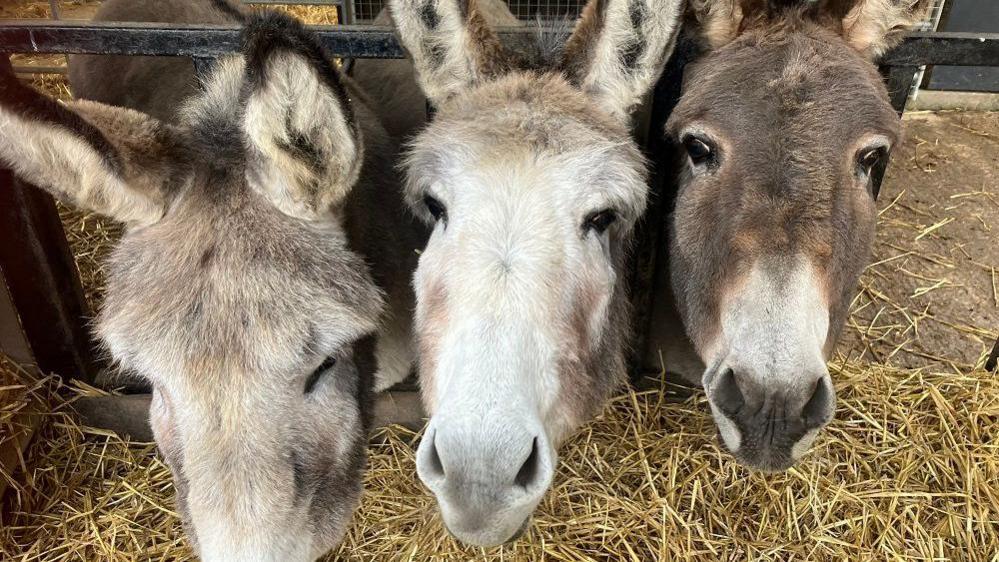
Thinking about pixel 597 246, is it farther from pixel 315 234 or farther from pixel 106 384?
pixel 106 384

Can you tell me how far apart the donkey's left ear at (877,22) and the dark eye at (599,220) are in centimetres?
131

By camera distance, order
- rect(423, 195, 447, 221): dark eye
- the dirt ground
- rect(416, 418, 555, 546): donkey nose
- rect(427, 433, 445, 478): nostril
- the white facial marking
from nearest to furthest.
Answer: rect(416, 418, 555, 546): donkey nose < rect(427, 433, 445, 478): nostril < the white facial marking < rect(423, 195, 447, 221): dark eye < the dirt ground

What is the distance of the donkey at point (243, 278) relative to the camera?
2.03 meters

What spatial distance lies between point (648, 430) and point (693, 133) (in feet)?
5.05

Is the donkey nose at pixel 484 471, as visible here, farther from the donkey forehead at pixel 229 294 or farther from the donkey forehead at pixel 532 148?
the donkey forehead at pixel 532 148

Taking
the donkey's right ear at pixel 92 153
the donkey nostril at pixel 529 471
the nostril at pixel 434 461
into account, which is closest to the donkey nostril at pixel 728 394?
the donkey nostril at pixel 529 471

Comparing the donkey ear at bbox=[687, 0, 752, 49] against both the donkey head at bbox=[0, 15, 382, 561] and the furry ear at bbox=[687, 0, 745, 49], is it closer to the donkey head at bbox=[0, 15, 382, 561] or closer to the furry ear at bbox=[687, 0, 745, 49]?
the furry ear at bbox=[687, 0, 745, 49]

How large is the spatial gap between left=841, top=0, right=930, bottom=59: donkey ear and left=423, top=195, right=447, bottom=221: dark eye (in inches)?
69.5

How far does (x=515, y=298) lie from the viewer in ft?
6.41

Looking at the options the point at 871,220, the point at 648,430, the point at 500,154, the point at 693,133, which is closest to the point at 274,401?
the point at 500,154

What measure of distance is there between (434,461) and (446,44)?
150 cm

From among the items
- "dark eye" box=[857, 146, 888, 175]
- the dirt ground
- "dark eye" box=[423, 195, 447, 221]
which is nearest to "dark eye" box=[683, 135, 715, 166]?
"dark eye" box=[857, 146, 888, 175]

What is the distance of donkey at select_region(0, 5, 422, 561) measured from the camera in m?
2.03

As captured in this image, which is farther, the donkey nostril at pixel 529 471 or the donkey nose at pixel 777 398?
the donkey nose at pixel 777 398
